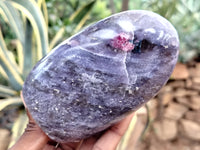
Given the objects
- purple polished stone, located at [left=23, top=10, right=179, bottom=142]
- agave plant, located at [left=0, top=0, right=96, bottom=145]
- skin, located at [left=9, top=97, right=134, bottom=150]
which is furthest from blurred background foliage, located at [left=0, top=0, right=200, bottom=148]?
purple polished stone, located at [left=23, top=10, right=179, bottom=142]

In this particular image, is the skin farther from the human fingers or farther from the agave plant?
the agave plant

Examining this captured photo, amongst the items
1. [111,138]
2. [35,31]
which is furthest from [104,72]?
[35,31]

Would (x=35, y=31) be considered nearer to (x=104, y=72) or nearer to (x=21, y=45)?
(x=21, y=45)

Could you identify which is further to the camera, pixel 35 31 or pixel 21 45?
pixel 21 45

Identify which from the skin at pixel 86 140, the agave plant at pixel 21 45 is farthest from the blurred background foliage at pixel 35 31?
the skin at pixel 86 140

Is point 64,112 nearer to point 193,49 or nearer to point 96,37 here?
point 96,37

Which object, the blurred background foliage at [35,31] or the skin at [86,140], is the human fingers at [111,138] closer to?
the skin at [86,140]
